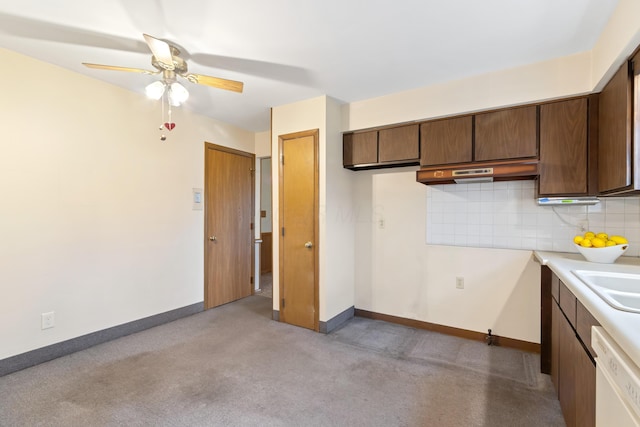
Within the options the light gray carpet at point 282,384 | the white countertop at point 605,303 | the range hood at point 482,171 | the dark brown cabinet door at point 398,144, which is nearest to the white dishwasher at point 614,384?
the white countertop at point 605,303

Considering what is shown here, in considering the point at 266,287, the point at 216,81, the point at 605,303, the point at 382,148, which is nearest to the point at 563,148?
the point at 382,148

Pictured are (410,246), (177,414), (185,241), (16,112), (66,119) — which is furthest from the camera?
(185,241)

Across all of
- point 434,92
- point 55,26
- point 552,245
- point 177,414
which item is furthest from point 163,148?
point 552,245

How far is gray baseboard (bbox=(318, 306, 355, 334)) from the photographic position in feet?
10.4

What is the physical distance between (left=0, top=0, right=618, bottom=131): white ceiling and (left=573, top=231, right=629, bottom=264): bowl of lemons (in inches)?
56.0

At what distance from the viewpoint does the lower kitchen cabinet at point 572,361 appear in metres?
1.30

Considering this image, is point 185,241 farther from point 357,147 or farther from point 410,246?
point 410,246

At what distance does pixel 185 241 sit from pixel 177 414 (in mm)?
2097

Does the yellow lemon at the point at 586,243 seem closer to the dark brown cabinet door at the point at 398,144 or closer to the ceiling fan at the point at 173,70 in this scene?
the dark brown cabinet door at the point at 398,144

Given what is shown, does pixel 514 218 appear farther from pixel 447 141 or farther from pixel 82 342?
pixel 82 342

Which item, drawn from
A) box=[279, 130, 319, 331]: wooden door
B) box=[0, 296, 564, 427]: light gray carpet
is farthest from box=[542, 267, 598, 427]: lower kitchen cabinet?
box=[279, 130, 319, 331]: wooden door

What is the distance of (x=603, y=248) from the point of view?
2.08 m

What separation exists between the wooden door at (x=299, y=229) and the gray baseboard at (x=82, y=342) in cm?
131

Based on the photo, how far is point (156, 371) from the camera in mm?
2381
